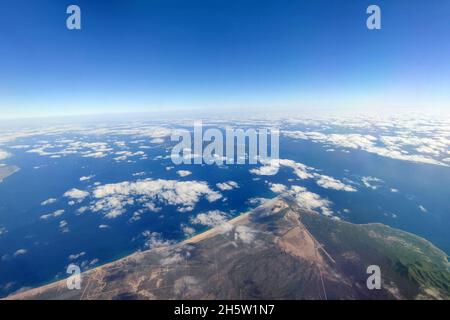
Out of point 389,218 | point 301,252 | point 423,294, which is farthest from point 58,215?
point 389,218

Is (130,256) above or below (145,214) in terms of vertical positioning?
below

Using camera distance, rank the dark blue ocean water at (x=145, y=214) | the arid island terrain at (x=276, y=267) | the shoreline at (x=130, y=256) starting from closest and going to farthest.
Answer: the arid island terrain at (x=276, y=267) < the shoreline at (x=130, y=256) < the dark blue ocean water at (x=145, y=214)

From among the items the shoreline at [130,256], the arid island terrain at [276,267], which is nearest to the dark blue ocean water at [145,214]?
the shoreline at [130,256]

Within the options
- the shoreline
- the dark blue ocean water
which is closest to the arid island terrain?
the shoreline

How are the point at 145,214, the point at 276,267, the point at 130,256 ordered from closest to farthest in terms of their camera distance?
the point at 276,267
the point at 130,256
the point at 145,214

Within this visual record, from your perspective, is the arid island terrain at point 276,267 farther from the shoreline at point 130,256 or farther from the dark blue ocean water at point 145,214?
the dark blue ocean water at point 145,214

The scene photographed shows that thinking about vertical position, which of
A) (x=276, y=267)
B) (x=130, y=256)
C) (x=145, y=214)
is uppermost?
(x=145, y=214)

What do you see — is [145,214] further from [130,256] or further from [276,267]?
[276,267]

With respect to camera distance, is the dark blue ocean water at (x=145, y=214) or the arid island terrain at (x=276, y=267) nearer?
the arid island terrain at (x=276, y=267)

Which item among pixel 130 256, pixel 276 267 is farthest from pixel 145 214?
pixel 276 267

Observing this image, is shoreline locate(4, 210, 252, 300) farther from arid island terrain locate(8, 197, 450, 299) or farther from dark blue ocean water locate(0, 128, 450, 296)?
dark blue ocean water locate(0, 128, 450, 296)
